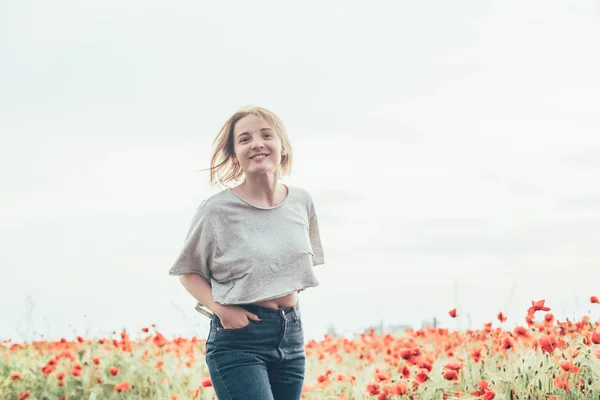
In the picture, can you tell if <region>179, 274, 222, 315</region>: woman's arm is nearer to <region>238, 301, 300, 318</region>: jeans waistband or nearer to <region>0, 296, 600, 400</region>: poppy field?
<region>238, 301, 300, 318</region>: jeans waistband

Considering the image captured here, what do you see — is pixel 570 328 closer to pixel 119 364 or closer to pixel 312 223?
pixel 312 223

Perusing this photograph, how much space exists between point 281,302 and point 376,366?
3.37 metres

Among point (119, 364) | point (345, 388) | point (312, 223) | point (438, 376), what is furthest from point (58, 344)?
point (312, 223)

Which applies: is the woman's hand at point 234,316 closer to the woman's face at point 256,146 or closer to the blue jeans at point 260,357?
the blue jeans at point 260,357

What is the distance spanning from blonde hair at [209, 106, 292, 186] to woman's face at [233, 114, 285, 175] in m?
0.05

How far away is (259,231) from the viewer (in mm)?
3344

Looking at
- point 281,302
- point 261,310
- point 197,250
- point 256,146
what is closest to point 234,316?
point 261,310

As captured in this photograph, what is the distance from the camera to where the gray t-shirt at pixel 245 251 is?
3.25 metres

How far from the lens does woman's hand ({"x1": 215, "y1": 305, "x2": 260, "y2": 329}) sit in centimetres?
315

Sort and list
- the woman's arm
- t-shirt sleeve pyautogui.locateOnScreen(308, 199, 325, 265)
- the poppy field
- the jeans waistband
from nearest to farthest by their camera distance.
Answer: the jeans waistband
the woman's arm
t-shirt sleeve pyautogui.locateOnScreen(308, 199, 325, 265)
the poppy field

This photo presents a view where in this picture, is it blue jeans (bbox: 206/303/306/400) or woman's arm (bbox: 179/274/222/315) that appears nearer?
blue jeans (bbox: 206/303/306/400)

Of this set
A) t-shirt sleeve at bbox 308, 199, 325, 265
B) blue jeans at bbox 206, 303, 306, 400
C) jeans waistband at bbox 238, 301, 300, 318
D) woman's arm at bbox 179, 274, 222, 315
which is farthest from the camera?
t-shirt sleeve at bbox 308, 199, 325, 265

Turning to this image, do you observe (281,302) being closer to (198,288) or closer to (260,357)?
(260,357)

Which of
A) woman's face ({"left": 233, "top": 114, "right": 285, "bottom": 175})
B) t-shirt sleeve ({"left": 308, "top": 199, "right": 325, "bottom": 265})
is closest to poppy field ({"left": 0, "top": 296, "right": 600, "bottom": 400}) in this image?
t-shirt sleeve ({"left": 308, "top": 199, "right": 325, "bottom": 265})
